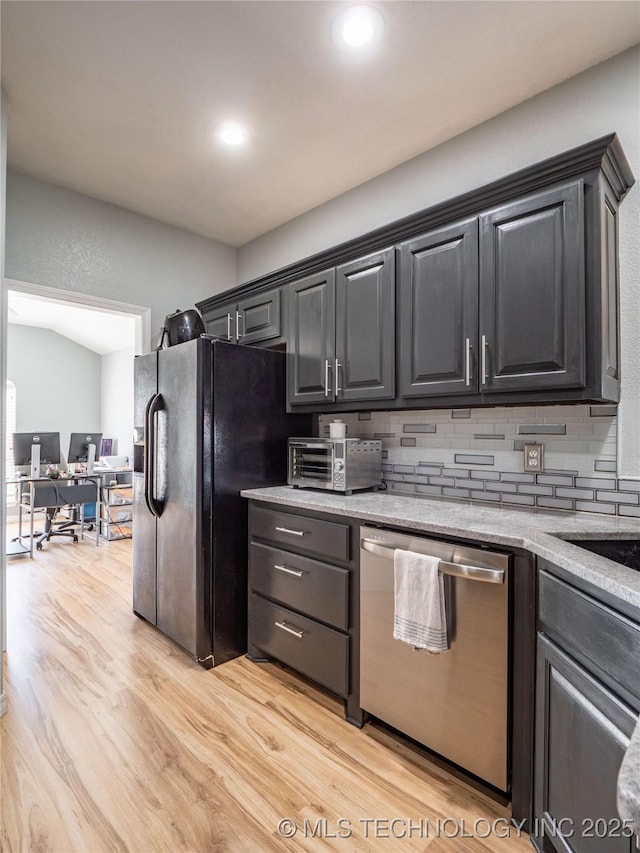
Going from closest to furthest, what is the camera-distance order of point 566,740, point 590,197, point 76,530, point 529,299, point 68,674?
point 566,740 < point 590,197 < point 529,299 < point 68,674 < point 76,530

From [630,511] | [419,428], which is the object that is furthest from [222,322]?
[630,511]

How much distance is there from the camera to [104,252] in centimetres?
321

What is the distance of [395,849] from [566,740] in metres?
0.65

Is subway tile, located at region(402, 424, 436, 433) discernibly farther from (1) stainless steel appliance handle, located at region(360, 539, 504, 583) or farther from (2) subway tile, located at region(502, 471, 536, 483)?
(1) stainless steel appliance handle, located at region(360, 539, 504, 583)

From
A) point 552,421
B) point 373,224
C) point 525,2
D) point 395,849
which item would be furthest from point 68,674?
point 525,2

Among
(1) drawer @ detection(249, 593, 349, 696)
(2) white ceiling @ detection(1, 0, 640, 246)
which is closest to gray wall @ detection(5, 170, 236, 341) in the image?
(2) white ceiling @ detection(1, 0, 640, 246)

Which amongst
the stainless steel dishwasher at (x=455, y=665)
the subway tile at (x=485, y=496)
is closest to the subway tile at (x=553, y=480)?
the subway tile at (x=485, y=496)

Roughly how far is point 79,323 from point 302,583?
6.55 m

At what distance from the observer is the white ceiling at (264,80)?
5.88 feet

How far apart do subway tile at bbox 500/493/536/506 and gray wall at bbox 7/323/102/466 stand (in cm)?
750

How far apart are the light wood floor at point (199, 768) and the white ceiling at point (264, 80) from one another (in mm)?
2922

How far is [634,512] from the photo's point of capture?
6.05 feet

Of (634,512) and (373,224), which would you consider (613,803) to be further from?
(373,224)

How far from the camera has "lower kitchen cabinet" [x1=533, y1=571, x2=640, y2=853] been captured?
103 cm
